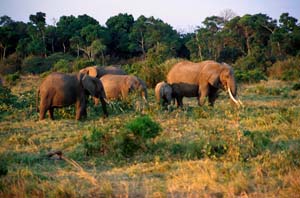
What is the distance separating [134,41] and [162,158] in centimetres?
4000

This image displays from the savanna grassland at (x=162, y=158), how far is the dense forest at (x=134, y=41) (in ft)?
68.5

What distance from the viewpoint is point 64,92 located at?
1276 cm

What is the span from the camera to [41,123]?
40.0 feet

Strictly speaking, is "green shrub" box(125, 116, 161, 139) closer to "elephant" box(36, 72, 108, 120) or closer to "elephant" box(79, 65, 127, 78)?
"elephant" box(36, 72, 108, 120)

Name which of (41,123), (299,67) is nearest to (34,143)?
(41,123)

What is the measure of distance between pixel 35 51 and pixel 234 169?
37741mm

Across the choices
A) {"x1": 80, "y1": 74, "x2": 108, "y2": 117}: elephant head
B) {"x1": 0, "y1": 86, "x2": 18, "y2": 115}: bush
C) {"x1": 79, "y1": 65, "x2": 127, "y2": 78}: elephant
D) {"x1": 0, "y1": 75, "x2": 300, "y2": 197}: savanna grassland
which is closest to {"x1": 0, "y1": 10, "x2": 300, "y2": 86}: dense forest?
{"x1": 79, "y1": 65, "x2": 127, "y2": 78}: elephant

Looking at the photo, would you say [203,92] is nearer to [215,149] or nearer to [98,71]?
[98,71]

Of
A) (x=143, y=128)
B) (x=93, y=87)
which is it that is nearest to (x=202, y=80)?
Answer: (x=93, y=87)

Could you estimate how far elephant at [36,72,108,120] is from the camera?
1279cm

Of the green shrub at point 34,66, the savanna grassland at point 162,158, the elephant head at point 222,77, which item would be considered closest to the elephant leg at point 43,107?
the savanna grassland at point 162,158

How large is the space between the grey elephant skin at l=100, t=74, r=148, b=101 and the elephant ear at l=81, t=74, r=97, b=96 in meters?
1.93

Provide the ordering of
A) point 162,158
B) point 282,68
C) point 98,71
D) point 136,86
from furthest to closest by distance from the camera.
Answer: point 282,68
point 98,71
point 136,86
point 162,158

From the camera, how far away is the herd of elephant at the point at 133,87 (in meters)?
12.9
